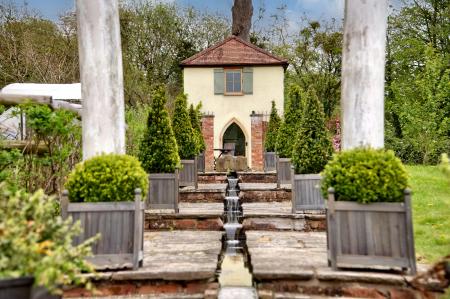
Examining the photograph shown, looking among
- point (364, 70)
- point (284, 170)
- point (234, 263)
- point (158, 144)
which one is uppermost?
point (364, 70)

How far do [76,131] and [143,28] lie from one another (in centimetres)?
2577

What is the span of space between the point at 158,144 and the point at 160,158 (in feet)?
1.02

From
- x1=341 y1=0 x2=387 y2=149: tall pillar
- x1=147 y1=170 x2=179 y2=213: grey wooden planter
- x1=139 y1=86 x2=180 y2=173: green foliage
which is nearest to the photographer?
x1=341 y1=0 x2=387 y2=149: tall pillar

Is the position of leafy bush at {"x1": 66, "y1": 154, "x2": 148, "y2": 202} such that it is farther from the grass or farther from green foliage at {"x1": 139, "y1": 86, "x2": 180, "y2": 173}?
green foliage at {"x1": 139, "y1": 86, "x2": 180, "y2": 173}

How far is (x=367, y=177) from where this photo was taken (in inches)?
221

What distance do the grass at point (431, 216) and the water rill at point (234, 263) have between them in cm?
231

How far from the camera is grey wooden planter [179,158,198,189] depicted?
1309cm

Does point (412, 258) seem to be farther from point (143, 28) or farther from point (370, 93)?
point (143, 28)

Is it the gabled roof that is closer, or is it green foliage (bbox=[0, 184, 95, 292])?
green foliage (bbox=[0, 184, 95, 292])

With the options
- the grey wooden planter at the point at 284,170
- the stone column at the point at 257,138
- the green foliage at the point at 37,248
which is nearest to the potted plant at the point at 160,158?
the grey wooden planter at the point at 284,170

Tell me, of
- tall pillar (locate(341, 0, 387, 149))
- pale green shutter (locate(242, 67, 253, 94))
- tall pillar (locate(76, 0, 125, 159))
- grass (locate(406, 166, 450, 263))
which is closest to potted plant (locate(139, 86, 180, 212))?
tall pillar (locate(76, 0, 125, 159))

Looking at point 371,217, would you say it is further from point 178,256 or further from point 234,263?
point 234,263

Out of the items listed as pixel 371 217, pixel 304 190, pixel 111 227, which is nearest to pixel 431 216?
pixel 304 190

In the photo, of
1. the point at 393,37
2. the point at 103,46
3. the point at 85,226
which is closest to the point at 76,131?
the point at 103,46
